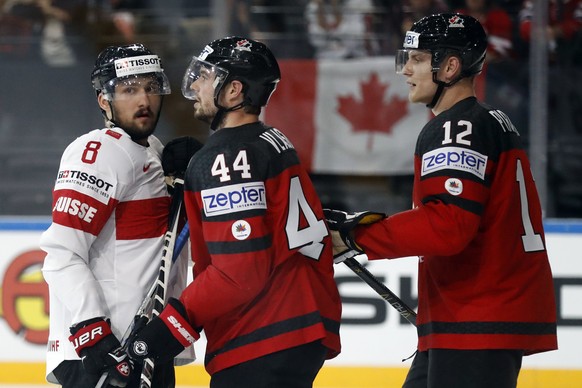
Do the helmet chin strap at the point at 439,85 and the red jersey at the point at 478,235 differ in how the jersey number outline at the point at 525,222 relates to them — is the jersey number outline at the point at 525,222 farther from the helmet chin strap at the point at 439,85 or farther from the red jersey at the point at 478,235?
the helmet chin strap at the point at 439,85

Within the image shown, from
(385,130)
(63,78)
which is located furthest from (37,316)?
(385,130)

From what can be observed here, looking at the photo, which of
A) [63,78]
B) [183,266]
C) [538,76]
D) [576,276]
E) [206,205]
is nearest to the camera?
[206,205]

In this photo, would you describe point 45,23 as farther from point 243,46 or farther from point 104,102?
point 243,46

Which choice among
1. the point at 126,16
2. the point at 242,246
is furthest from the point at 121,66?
the point at 126,16

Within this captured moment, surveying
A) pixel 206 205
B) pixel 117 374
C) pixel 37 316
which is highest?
pixel 206 205

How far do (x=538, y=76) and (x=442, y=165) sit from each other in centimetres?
242

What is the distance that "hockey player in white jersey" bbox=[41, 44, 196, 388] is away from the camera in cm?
250

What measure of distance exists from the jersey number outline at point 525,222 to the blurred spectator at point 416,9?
8.07 ft

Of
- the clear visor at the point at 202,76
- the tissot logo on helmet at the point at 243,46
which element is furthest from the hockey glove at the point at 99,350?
the tissot logo on helmet at the point at 243,46

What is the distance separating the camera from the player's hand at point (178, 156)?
2.69 m

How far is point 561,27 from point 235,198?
117 inches

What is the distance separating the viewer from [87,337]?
2471 mm

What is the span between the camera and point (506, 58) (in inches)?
192

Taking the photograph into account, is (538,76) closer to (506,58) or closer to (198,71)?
(506,58)
